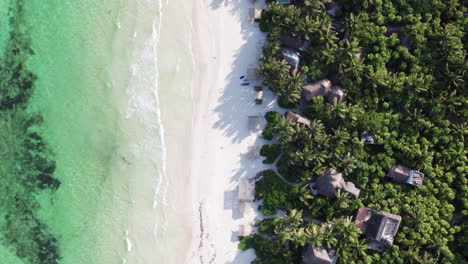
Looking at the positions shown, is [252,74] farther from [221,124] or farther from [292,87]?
[221,124]

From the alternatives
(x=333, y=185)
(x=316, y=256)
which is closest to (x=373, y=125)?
(x=333, y=185)

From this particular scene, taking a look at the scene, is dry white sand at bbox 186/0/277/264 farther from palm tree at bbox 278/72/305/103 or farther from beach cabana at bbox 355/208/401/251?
beach cabana at bbox 355/208/401/251

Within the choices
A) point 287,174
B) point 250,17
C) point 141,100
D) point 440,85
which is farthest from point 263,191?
point 440,85

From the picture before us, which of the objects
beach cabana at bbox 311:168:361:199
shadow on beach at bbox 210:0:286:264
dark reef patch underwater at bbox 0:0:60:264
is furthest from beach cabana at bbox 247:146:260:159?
dark reef patch underwater at bbox 0:0:60:264

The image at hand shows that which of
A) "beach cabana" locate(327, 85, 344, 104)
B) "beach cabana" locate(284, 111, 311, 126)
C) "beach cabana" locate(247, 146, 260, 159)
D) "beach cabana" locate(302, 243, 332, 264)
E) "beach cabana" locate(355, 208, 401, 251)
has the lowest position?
"beach cabana" locate(302, 243, 332, 264)

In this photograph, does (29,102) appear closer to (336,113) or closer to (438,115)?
(336,113)
